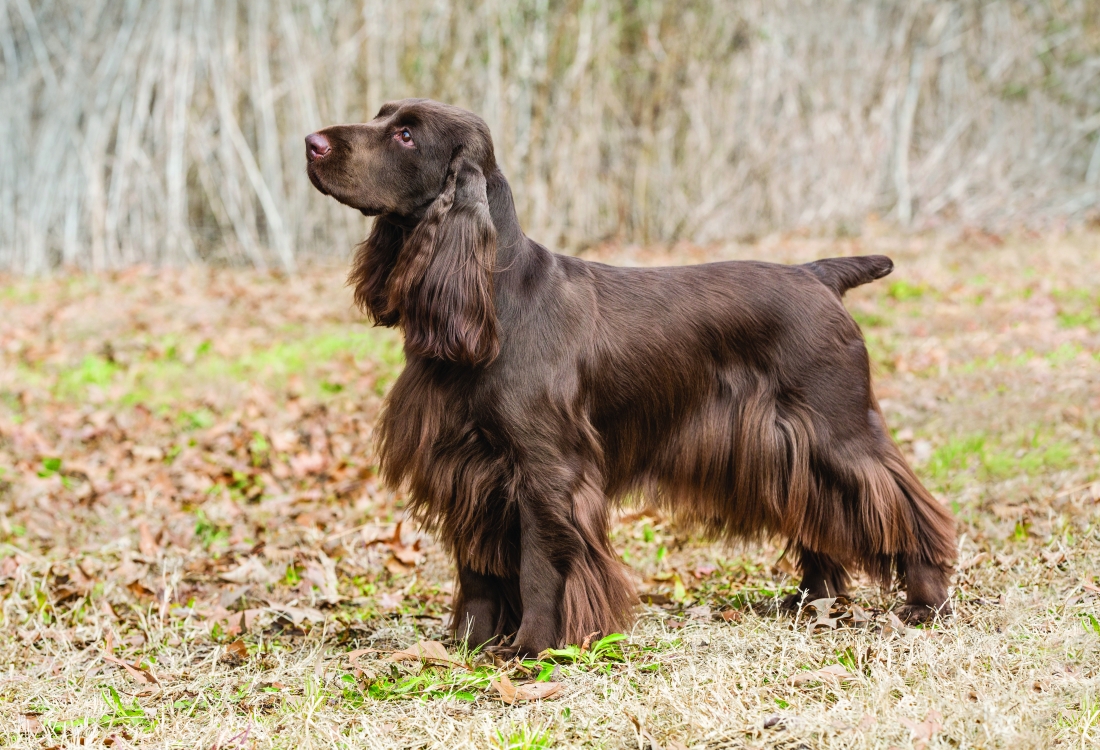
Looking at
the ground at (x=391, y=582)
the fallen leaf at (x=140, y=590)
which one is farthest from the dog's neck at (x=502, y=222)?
the fallen leaf at (x=140, y=590)

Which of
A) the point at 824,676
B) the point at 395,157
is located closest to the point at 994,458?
the point at 824,676

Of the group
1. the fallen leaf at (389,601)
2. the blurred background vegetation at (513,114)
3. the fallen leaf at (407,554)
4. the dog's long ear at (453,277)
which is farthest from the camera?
the blurred background vegetation at (513,114)

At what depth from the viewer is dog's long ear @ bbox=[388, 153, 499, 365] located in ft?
9.03

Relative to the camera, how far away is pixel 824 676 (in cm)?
252

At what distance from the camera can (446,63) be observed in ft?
32.9

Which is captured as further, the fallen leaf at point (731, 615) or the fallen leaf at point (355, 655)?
the fallen leaf at point (731, 615)

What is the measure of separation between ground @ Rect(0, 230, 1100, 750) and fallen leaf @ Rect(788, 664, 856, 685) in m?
0.01

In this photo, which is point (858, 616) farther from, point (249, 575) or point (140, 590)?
point (140, 590)

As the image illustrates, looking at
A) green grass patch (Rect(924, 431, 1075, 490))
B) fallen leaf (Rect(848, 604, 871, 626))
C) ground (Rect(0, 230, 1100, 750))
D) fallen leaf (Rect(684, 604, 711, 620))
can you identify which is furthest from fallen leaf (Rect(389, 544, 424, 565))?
green grass patch (Rect(924, 431, 1075, 490))

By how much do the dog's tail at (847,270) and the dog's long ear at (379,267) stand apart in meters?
1.29

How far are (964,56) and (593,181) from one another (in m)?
4.65

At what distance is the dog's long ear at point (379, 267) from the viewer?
117 inches

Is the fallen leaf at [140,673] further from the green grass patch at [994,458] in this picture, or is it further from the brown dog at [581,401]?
the green grass patch at [994,458]

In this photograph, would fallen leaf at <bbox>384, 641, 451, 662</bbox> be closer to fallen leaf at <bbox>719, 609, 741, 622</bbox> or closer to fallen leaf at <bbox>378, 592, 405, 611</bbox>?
fallen leaf at <bbox>378, 592, 405, 611</bbox>
